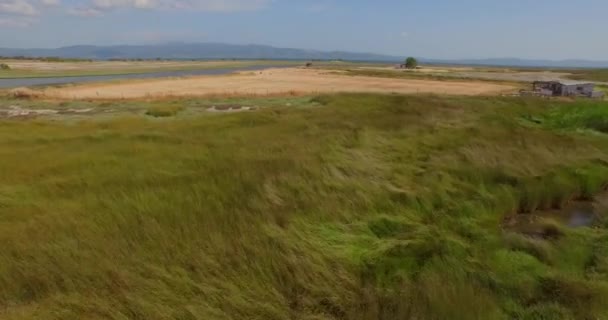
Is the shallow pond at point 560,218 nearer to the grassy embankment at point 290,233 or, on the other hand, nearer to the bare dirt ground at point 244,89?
the grassy embankment at point 290,233

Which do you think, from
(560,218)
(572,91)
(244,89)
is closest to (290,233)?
(560,218)

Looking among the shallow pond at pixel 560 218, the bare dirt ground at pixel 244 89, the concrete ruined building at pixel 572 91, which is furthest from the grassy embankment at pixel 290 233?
the bare dirt ground at pixel 244 89

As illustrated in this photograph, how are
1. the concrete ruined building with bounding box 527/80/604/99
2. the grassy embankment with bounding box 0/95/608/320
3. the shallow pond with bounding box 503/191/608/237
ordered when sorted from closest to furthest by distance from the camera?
1. the grassy embankment with bounding box 0/95/608/320
2. the shallow pond with bounding box 503/191/608/237
3. the concrete ruined building with bounding box 527/80/604/99

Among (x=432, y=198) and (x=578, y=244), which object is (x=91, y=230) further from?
(x=578, y=244)

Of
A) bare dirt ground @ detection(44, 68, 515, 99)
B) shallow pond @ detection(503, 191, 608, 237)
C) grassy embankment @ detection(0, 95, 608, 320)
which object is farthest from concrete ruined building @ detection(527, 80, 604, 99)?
shallow pond @ detection(503, 191, 608, 237)

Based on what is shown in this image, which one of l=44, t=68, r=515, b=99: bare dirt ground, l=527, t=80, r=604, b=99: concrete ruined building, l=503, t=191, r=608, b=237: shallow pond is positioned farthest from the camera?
l=44, t=68, r=515, b=99: bare dirt ground

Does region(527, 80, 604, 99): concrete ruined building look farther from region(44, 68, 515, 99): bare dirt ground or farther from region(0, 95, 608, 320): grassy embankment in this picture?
region(0, 95, 608, 320): grassy embankment

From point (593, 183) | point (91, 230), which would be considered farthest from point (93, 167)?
point (593, 183)

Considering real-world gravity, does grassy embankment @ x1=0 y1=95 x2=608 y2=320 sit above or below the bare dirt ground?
below
